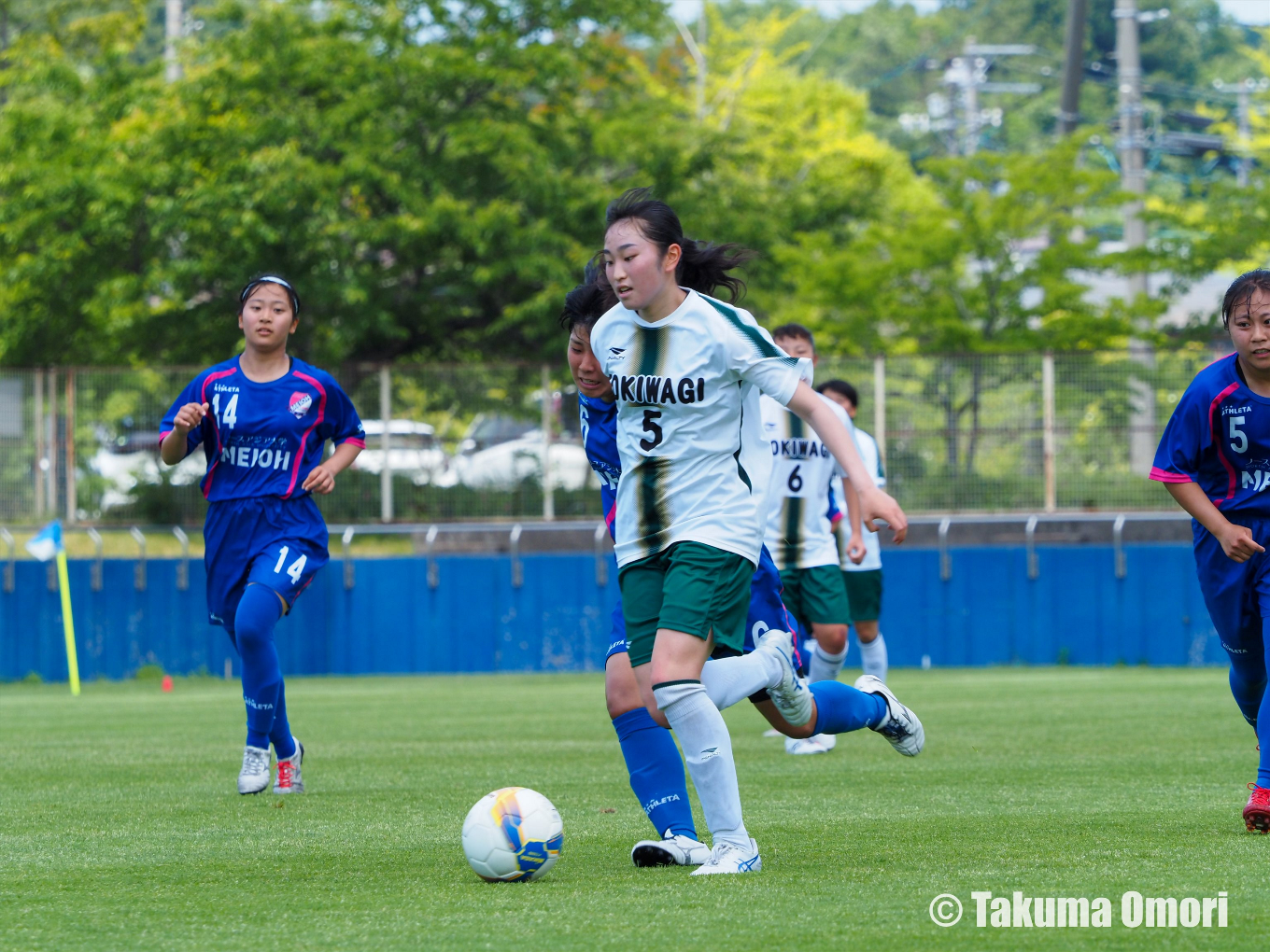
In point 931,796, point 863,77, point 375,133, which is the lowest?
point 931,796

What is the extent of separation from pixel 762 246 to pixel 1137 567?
10369 millimetres

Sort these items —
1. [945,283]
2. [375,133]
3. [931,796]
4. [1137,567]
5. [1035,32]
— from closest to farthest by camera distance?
1. [931,796]
2. [1137,567]
3. [375,133]
4. [945,283]
5. [1035,32]

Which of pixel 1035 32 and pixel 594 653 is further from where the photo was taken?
pixel 1035 32

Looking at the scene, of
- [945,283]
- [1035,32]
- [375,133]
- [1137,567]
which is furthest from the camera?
[1035,32]

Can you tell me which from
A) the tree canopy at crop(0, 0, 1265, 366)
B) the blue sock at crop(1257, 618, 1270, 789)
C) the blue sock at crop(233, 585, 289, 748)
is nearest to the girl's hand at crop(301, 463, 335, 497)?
the blue sock at crop(233, 585, 289, 748)

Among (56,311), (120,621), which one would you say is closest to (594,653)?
(120,621)

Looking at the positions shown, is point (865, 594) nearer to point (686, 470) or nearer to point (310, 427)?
point (310, 427)

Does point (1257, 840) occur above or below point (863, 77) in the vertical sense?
below

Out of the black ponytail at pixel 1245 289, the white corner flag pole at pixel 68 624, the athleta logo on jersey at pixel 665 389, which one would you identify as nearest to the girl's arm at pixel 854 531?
the black ponytail at pixel 1245 289

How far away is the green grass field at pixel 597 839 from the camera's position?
13.2ft

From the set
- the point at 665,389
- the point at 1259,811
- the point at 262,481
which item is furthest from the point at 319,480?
the point at 1259,811

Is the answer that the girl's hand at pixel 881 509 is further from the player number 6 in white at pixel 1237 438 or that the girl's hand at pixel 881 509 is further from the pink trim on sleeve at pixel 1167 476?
the player number 6 in white at pixel 1237 438

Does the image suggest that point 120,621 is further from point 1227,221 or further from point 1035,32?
point 1035,32

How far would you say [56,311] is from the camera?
26.0 meters
